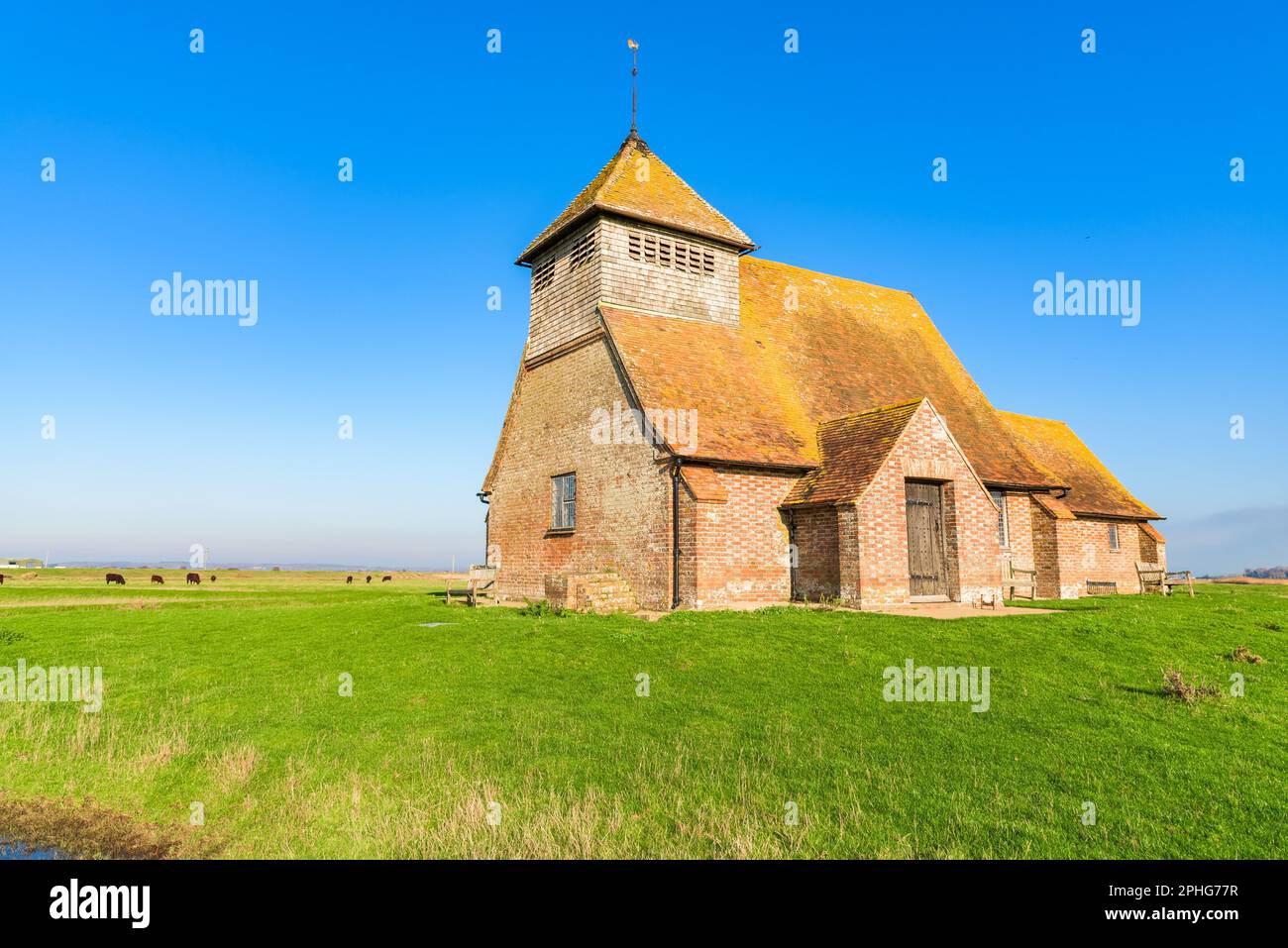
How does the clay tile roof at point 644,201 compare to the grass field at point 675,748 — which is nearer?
the grass field at point 675,748

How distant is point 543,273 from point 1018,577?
64.5 ft

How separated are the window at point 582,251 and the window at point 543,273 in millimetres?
1178

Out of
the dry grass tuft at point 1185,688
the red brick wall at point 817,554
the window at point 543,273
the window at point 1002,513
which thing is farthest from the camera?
the window at point 543,273

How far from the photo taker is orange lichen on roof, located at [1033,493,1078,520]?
975 inches

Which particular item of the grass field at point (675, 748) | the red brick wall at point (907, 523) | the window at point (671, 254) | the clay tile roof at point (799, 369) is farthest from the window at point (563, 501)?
the red brick wall at point (907, 523)

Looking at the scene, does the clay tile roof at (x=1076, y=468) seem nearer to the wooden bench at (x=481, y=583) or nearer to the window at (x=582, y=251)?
the window at (x=582, y=251)

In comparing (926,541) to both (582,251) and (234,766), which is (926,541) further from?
(234,766)

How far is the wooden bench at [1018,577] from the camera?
78.0ft

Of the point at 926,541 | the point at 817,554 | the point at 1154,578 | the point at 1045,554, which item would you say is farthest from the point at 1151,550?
the point at 817,554

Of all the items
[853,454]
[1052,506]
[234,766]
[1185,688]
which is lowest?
[234,766]

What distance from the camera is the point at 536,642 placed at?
1401 cm

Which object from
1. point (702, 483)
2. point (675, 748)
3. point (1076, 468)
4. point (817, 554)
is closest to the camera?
point (675, 748)

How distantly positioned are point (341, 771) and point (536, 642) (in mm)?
6007

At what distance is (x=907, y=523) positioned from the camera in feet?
63.6
